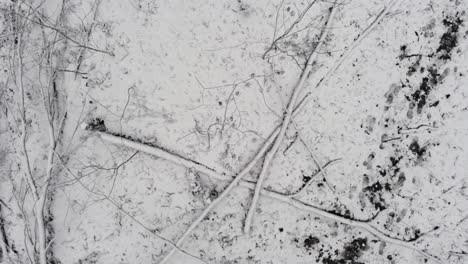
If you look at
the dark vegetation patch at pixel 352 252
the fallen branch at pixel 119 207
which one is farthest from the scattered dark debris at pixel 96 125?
the dark vegetation patch at pixel 352 252

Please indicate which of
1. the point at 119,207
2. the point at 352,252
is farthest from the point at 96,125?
the point at 352,252

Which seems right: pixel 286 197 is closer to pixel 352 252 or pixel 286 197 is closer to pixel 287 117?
pixel 287 117

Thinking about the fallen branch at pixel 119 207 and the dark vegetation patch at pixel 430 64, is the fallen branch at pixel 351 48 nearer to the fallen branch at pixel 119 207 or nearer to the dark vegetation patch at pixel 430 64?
the dark vegetation patch at pixel 430 64

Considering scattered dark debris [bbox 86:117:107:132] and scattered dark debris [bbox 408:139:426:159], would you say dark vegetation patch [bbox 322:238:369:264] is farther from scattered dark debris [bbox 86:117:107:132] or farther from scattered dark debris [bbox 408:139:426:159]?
scattered dark debris [bbox 86:117:107:132]

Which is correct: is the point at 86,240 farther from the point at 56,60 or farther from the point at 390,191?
the point at 390,191

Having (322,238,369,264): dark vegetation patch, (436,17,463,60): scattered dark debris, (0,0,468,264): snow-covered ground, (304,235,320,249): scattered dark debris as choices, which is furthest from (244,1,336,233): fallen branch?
(436,17,463,60): scattered dark debris

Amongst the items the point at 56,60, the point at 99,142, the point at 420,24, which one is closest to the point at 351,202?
the point at 420,24
